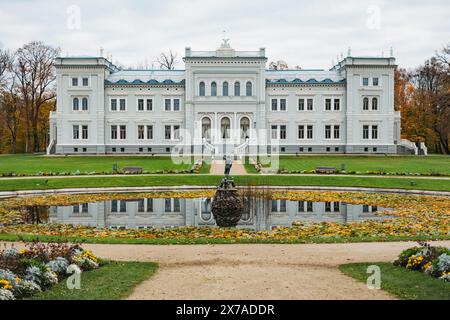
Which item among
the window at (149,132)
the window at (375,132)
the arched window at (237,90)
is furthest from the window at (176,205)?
the window at (375,132)

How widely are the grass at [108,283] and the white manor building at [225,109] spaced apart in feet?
159

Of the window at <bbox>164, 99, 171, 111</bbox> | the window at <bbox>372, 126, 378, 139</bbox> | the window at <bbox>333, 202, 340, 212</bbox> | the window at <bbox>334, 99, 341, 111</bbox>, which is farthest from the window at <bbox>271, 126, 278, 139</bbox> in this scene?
the window at <bbox>333, 202, 340, 212</bbox>

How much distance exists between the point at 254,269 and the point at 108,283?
3.09m

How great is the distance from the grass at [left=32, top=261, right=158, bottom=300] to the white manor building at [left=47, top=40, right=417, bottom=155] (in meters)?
48.5

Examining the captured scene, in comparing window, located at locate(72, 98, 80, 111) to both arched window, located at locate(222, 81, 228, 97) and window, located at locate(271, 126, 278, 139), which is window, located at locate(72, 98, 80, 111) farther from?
window, located at locate(271, 126, 278, 139)

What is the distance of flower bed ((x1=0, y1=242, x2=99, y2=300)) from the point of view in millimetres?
9133

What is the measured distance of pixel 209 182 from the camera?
3266 cm

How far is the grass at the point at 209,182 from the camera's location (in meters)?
30.4

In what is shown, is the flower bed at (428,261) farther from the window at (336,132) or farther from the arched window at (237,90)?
the window at (336,132)

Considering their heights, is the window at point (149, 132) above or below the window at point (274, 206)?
above

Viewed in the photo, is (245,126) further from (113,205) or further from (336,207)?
(336,207)

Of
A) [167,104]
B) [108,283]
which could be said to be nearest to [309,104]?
[167,104]
